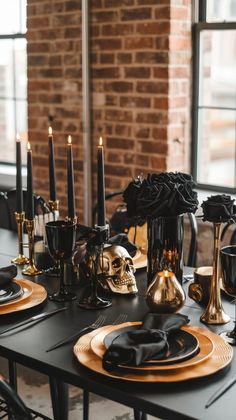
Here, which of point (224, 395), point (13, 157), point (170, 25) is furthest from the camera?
point (13, 157)

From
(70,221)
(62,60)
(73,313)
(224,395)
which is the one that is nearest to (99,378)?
(224,395)

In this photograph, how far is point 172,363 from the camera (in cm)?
146

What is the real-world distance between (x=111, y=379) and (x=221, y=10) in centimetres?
257

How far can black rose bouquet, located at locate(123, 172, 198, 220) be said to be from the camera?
1.85m

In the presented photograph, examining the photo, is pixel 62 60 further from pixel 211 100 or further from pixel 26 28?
pixel 211 100

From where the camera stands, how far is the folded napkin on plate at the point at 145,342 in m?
1.45

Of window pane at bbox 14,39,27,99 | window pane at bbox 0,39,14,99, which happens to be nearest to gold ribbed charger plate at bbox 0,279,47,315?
window pane at bbox 14,39,27,99

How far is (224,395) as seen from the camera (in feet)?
4.53

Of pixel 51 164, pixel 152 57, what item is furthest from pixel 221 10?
pixel 51 164

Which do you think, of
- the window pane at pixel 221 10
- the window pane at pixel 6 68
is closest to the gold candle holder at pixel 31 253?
the window pane at pixel 221 10

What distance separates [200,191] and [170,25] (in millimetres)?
926

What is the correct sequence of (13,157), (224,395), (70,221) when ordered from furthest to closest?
(13,157), (70,221), (224,395)

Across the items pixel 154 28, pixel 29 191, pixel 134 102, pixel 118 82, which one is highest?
pixel 154 28

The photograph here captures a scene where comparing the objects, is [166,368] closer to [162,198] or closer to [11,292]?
[162,198]
